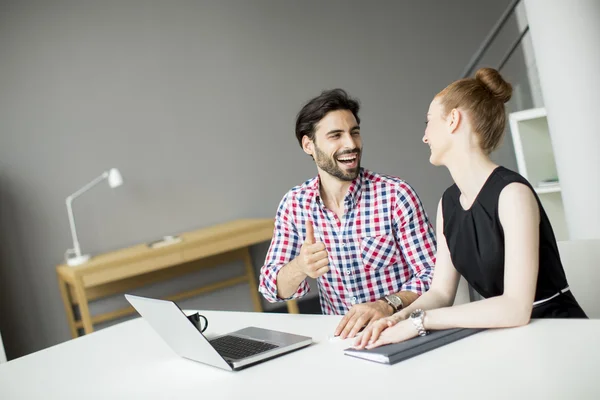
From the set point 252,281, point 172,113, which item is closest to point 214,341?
point 252,281

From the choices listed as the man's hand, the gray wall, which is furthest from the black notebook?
the gray wall

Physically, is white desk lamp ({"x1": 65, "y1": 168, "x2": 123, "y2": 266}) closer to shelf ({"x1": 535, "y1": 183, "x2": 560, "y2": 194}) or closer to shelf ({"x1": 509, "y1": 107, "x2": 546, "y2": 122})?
shelf ({"x1": 509, "y1": 107, "x2": 546, "y2": 122})

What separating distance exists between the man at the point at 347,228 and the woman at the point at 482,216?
1.32 ft

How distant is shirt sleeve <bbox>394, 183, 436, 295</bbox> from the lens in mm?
2283

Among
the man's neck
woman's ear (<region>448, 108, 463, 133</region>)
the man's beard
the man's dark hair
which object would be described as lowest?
the man's neck

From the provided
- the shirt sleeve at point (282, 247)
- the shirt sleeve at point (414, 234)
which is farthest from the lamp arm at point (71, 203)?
the shirt sleeve at point (414, 234)

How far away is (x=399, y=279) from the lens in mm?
2391

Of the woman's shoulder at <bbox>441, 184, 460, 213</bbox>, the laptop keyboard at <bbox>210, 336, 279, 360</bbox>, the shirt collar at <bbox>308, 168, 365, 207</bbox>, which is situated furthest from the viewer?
the shirt collar at <bbox>308, 168, 365, 207</bbox>

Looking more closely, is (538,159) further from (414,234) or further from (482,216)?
(482,216)

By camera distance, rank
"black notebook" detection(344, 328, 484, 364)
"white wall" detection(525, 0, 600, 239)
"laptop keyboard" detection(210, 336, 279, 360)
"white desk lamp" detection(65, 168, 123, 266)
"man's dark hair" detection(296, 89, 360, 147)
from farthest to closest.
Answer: "white desk lamp" detection(65, 168, 123, 266), "white wall" detection(525, 0, 600, 239), "man's dark hair" detection(296, 89, 360, 147), "laptop keyboard" detection(210, 336, 279, 360), "black notebook" detection(344, 328, 484, 364)

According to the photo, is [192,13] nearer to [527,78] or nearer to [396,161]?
[396,161]

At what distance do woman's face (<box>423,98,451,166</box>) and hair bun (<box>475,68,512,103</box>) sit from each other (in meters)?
0.13

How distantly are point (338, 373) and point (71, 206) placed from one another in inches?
131

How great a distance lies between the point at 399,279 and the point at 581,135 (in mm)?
1050
